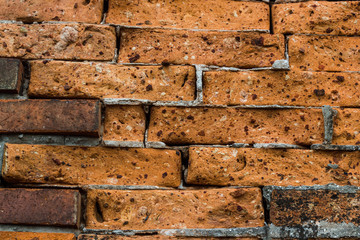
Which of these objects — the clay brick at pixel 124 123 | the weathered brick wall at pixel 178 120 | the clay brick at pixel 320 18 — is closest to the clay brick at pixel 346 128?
the weathered brick wall at pixel 178 120

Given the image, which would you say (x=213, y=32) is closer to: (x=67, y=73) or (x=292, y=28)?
(x=292, y=28)

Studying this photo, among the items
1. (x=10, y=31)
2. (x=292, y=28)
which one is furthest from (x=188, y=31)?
(x=10, y=31)

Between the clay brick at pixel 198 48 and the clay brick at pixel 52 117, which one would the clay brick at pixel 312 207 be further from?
the clay brick at pixel 52 117

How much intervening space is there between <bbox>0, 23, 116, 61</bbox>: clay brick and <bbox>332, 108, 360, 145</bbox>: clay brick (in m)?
0.61

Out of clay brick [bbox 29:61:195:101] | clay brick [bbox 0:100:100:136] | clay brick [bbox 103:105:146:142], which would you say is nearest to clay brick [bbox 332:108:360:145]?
clay brick [bbox 29:61:195:101]

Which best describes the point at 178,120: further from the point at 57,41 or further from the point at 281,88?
the point at 57,41

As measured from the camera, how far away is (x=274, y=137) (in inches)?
31.6

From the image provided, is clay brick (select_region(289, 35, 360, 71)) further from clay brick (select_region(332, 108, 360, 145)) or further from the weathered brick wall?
clay brick (select_region(332, 108, 360, 145))

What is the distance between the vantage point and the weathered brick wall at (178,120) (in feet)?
2.51

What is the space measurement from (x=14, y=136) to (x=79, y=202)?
233 mm

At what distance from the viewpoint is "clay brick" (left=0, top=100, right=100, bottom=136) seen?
78 centimetres

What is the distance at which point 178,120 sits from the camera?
2.64 ft

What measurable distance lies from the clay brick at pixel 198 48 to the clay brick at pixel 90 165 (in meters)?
0.25

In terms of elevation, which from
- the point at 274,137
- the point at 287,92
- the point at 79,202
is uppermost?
the point at 287,92
